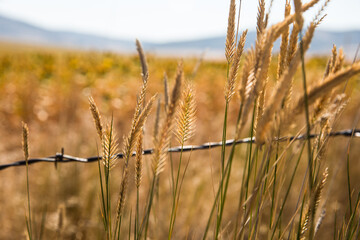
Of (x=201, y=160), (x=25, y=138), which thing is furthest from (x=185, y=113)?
(x=201, y=160)

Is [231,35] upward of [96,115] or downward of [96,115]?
upward

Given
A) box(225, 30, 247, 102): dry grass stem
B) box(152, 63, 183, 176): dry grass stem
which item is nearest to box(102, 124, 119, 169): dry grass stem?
box(152, 63, 183, 176): dry grass stem

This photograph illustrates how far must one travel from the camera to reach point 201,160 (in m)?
2.86

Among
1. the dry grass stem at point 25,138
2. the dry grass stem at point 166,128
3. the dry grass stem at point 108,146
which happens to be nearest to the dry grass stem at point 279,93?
the dry grass stem at point 166,128

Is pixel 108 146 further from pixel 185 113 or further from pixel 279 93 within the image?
pixel 279 93

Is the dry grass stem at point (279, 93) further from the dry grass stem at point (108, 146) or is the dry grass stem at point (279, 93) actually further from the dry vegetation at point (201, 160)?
the dry grass stem at point (108, 146)

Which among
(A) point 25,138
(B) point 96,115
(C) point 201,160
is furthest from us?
(C) point 201,160

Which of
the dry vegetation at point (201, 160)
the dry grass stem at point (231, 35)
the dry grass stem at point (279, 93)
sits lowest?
the dry vegetation at point (201, 160)

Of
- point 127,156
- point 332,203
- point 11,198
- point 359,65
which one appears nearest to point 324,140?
point 359,65

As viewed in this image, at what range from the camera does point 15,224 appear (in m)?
1.89

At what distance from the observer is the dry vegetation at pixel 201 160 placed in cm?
45

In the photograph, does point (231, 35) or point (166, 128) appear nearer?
point (166, 128)

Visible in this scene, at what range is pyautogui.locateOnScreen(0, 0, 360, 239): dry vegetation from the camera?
446 millimetres

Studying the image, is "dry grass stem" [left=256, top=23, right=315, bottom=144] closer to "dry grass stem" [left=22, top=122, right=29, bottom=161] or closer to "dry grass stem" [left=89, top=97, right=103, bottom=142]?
"dry grass stem" [left=89, top=97, right=103, bottom=142]
